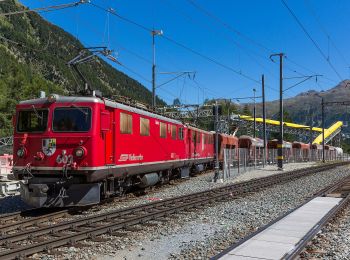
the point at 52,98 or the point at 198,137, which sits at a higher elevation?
the point at 52,98

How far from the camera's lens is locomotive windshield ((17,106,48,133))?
1387 cm

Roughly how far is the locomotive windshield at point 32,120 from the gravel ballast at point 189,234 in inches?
126

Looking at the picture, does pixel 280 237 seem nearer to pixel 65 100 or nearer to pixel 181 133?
pixel 65 100

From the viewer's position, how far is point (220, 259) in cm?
748

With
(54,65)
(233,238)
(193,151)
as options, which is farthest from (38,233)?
(54,65)

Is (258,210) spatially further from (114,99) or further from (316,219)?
(114,99)

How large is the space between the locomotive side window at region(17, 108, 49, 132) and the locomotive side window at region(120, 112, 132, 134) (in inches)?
99.3

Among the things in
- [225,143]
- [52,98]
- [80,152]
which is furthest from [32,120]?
[225,143]

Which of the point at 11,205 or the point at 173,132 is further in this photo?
the point at 173,132

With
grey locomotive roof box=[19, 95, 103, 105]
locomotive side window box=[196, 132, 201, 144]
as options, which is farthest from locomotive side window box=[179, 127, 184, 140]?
grey locomotive roof box=[19, 95, 103, 105]

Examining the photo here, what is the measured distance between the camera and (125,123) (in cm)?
1555

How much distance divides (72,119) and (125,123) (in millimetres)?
2361

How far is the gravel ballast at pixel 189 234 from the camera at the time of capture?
28.3 ft

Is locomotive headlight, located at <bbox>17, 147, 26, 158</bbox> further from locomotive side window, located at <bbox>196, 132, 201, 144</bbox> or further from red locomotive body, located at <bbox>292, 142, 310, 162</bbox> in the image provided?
red locomotive body, located at <bbox>292, 142, 310, 162</bbox>
